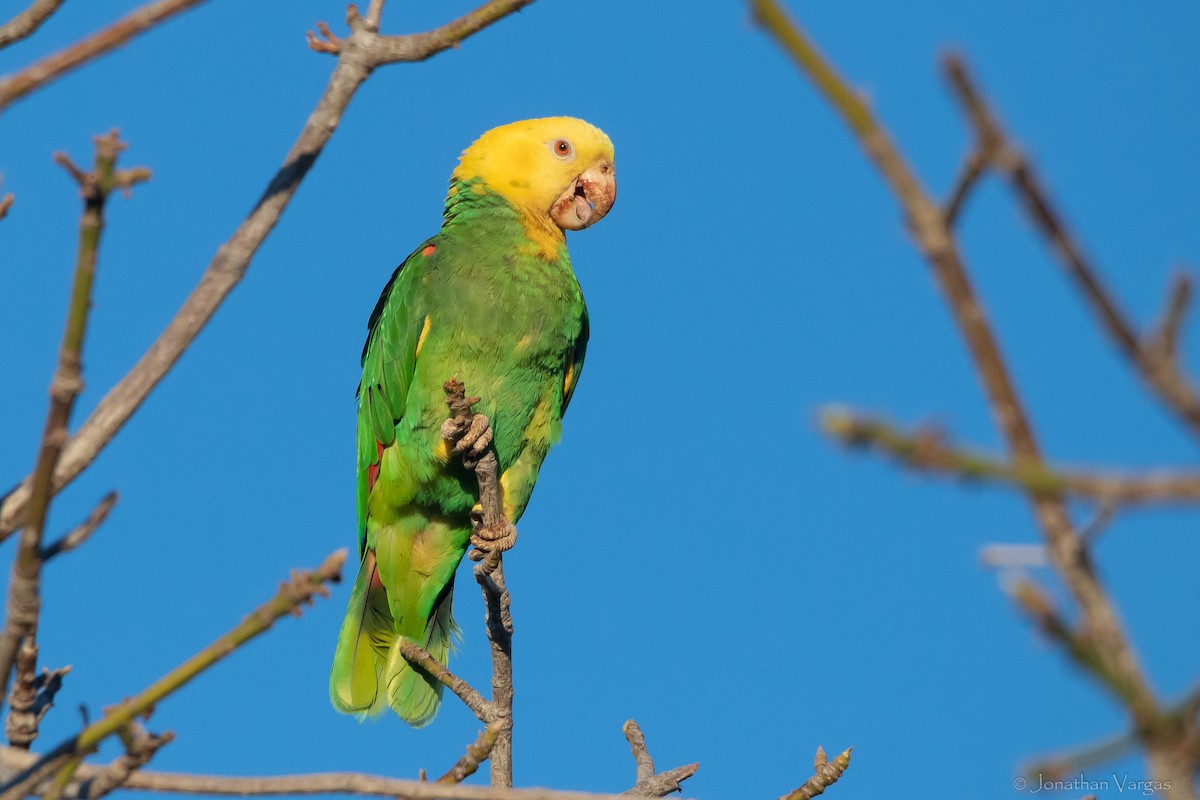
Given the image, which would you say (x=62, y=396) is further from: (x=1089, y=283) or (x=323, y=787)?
(x=1089, y=283)

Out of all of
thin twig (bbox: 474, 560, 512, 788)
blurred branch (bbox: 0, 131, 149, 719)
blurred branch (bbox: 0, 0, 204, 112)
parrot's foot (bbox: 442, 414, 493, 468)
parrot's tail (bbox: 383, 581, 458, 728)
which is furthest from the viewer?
parrot's tail (bbox: 383, 581, 458, 728)

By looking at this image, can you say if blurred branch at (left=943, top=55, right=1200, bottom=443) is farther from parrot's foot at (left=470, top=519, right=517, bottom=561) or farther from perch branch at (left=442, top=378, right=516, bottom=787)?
parrot's foot at (left=470, top=519, right=517, bottom=561)

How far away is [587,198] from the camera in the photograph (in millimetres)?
5613

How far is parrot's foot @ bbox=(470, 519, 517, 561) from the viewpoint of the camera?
15.1ft

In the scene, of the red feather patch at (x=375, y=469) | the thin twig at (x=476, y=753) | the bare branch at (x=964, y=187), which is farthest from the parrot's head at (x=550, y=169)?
the bare branch at (x=964, y=187)

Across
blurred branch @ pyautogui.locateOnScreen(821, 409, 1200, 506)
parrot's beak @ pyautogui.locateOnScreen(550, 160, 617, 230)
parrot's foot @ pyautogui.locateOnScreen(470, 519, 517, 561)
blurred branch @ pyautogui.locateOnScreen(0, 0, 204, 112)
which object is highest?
parrot's beak @ pyautogui.locateOnScreen(550, 160, 617, 230)

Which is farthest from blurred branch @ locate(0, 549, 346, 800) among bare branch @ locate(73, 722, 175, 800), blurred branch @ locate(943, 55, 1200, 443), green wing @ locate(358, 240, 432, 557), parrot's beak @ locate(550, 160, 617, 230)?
parrot's beak @ locate(550, 160, 617, 230)

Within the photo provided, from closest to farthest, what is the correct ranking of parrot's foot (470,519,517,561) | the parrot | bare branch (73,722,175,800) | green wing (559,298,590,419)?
bare branch (73,722,175,800) → parrot's foot (470,519,517,561) → the parrot → green wing (559,298,590,419)

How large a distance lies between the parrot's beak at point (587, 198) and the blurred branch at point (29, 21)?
313 cm

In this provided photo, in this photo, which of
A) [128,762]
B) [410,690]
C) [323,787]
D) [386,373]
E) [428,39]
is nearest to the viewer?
[323,787]

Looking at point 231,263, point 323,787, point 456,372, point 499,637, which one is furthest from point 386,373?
point 323,787

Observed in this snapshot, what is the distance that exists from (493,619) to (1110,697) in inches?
126

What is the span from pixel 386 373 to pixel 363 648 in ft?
3.92

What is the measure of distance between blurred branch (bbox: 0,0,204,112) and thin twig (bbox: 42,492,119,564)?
1.83ft
